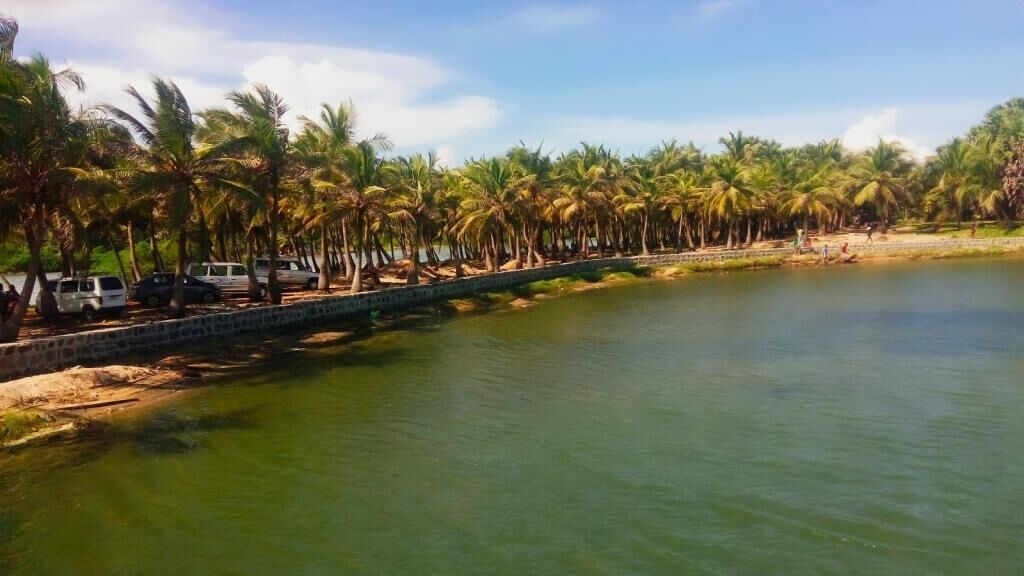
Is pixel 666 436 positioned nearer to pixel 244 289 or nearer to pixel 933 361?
pixel 933 361

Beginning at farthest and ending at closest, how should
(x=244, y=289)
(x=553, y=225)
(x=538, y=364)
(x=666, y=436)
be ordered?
(x=553, y=225) < (x=244, y=289) < (x=538, y=364) < (x=666, y=436)

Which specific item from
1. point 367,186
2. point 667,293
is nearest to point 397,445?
point 367,186

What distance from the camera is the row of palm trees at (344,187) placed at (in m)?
21.0

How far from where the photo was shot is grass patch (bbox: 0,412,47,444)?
1410 centimetres

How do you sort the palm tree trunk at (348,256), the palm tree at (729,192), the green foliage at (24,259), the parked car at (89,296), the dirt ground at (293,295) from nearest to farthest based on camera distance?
1. the dirt ground at (293,295)
2. the parked car at (89,296)
3. the palm tree trunk at (348,256)
4. the palm tree at (729,192)
5. the green foliage at (24,259)

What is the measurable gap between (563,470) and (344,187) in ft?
81.4

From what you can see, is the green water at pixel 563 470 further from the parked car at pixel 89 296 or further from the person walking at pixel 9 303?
the person walking at pixel 9 303

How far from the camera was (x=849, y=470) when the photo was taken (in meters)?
11.5

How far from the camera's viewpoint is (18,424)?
14.4 m

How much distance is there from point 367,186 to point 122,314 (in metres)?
13.3

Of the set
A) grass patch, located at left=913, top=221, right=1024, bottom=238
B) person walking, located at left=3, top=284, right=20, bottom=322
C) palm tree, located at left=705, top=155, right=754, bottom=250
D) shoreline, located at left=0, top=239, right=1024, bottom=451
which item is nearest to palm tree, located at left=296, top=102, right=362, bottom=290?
shoreline, located at left=0, top=239, right=1024, bottom=451

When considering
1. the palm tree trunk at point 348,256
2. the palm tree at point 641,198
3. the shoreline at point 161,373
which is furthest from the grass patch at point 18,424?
the palm tree at point 641,198

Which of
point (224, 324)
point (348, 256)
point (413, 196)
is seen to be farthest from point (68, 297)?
point (413, 196)

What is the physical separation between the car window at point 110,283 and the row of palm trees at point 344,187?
2003mm
